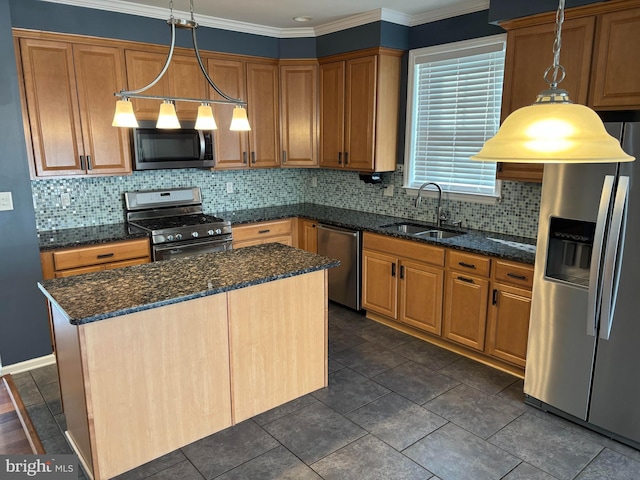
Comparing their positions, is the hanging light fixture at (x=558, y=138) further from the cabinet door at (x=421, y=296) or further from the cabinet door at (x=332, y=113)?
the cabinet door at (x=332, y=113)

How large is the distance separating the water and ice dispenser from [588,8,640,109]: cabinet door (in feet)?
2.53

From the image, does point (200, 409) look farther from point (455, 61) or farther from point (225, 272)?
point (455, 61)

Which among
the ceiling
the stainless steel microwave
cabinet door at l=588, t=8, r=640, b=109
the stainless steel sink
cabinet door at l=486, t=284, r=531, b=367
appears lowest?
cabinet door at l=486, t=284, r=531, b=367

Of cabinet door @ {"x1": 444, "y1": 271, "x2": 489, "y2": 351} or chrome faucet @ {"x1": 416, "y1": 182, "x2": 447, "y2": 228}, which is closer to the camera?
cabinet door @ {"x1": 444, "y1": 271, "x2": 489, "y2": 351}

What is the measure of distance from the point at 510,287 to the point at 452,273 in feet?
1.52

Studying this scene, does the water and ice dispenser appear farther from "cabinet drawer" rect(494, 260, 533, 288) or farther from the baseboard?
the baseboard

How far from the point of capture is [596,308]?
2.49m

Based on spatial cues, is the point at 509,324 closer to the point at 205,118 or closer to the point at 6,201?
the point at 205,118

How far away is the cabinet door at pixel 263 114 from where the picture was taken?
182 inches

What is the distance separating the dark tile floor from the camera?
234 centimetres

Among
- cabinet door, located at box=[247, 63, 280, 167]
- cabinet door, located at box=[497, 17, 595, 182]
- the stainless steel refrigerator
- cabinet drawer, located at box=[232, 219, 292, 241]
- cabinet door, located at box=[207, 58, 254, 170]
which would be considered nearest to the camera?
the stainless steel refrigerator

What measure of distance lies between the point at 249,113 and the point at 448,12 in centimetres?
201

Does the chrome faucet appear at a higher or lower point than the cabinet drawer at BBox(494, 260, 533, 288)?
higher

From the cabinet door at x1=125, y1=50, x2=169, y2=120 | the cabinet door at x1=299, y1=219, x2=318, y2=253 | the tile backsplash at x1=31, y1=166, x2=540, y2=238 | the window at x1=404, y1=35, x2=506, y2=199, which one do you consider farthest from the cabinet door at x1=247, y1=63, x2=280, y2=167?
the window at x1=404, y1=35, x2=506, y2=199
